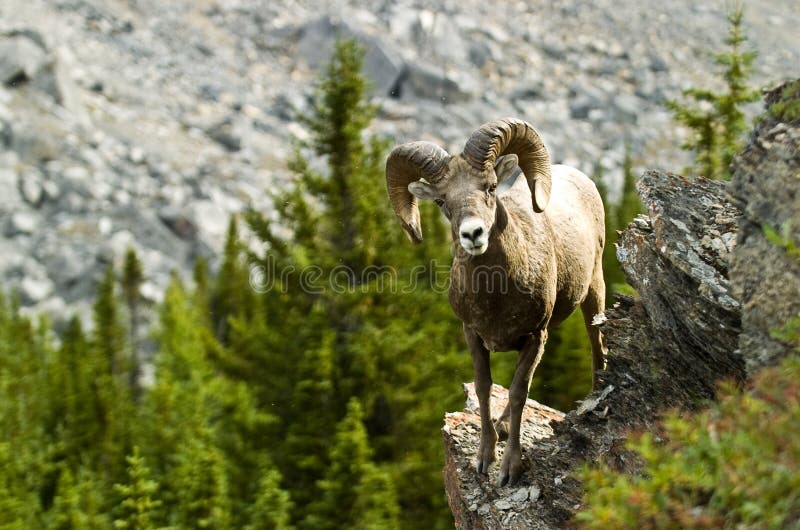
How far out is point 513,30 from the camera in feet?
421

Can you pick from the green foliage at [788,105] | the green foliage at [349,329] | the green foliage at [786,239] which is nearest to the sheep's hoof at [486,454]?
the green foliage at [786,239]

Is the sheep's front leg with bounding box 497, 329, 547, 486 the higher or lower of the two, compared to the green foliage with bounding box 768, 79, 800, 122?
lower

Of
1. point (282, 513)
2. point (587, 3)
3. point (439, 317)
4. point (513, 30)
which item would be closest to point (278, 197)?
point (439, 317)

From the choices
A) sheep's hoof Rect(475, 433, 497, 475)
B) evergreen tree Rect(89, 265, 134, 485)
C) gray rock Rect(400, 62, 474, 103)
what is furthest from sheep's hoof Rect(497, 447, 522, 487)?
gray rock Rect(400, 62, 474, 103)

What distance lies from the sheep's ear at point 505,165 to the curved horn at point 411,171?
0.50 meters

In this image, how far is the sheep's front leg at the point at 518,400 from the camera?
8.55 metres

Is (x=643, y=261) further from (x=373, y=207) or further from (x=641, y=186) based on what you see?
(x=373, y=207)

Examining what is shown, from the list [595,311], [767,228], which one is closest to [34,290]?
[595,311]

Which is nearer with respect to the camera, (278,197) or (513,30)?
(278,197)

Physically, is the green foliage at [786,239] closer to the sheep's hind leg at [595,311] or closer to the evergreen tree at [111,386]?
the sheep's hind leg at [595,311]

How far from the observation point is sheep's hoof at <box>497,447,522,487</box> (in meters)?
8.62

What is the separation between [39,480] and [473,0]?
373 feet

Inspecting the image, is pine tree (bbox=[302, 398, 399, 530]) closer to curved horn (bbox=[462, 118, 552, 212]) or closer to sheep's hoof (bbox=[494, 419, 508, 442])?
sheep's hoof (bbox=[494, 419, 508, 442])

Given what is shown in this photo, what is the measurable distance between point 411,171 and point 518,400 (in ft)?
8.71
